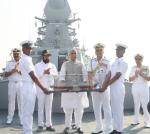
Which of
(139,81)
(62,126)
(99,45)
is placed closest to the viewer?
(99,45)

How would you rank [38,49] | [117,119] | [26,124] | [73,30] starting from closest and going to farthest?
1. [26,124]
2. [117,119]
3. [38,49]
4. [73,30]

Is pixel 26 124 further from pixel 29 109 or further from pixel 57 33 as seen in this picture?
pixel 57 33

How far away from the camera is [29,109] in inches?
283

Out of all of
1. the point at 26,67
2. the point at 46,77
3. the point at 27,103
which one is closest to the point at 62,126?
the point at 46,77

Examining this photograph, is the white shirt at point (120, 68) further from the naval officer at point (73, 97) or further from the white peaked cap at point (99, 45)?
Answer: the naval officer at point (73, 97)

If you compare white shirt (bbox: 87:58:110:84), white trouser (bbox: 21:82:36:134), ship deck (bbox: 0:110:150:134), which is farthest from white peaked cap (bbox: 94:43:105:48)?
ship deck (bbox: 0:110:150:134)

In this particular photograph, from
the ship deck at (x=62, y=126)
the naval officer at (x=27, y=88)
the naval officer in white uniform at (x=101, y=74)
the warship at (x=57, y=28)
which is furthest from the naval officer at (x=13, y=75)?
the warship at (x=57, y=28)

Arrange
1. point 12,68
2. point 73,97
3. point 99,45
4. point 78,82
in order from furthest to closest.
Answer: point 12,68 → point 73,97 → point 99,45 → point 78,82

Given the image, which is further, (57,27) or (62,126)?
(57,27)

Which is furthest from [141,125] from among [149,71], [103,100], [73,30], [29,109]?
[73,30]

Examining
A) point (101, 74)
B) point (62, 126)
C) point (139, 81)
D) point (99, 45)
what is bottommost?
point (62, 126)

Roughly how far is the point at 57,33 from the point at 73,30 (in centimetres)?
293

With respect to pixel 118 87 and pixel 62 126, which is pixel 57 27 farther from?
pixel 118 87

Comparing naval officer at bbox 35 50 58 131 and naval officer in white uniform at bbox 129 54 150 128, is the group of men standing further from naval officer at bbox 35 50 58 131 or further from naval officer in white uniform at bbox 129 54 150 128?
naval officer in white uniform at bbox 129 54 150 128
